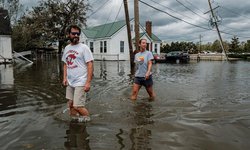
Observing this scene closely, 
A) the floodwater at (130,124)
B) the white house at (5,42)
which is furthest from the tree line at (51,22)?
the floodwater at (130,124)

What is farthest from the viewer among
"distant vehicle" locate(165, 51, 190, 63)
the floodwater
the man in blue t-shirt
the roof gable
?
the roof gable

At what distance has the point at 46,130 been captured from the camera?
5621 millimetres

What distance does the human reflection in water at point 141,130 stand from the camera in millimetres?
4789

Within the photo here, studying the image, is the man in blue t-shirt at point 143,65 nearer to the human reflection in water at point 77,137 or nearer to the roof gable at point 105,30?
the human reflection in water at point 77,137

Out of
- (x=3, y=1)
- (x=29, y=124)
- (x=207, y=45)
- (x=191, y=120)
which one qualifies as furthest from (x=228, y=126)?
(x=207, y=45)

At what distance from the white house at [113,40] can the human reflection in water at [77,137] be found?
3682 centimetres

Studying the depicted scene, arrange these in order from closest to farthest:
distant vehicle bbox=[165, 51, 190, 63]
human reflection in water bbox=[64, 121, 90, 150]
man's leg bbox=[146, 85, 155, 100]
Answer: human reflection in water bbox=[64, 121, 90, 150] < man's leg bbox=[146, 85, 155, 100] < distant vehicle bbox=[165, 51, 190, 63]

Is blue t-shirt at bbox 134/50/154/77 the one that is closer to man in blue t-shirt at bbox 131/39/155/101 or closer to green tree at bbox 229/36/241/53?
man in blue t-shirt at bbox 131/39/155/101

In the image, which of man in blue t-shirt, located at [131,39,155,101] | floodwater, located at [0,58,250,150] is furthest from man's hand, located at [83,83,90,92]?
man in blue t-shirt, located at [131,39,155,101]

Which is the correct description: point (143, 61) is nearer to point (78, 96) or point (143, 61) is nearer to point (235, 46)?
point (78, 96)

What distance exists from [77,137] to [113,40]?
39.5m

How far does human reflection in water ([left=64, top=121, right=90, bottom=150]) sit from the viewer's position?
4707mm

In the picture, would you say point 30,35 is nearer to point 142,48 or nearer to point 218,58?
point 218,58

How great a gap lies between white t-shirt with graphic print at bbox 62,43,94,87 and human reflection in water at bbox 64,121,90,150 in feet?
2.73
